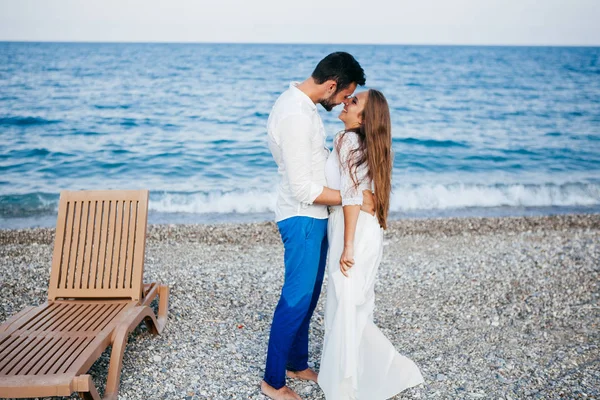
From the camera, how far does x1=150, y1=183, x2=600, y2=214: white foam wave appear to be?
12.3 metres

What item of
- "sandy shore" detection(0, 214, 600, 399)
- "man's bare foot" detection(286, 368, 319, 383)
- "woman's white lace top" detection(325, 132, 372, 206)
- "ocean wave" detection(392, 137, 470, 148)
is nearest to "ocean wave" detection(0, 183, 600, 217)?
"sandy shore" detection(0, 214, 600, 399)

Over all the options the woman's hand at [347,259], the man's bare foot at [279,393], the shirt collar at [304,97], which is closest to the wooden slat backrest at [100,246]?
the man's bare foot at [279,393]

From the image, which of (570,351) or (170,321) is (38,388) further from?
(570,351)

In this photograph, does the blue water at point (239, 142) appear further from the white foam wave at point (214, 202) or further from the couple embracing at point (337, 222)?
the couple embracing at point (337, 222)

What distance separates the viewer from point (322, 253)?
392 centimetres

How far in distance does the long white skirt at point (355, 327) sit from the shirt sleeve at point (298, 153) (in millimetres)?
428

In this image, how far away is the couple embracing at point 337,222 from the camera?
3.38 meters

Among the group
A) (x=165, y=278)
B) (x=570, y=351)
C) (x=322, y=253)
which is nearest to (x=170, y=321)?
(x=165, y=278)

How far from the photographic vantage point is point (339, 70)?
3.38 metres

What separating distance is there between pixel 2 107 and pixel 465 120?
20.7 metres

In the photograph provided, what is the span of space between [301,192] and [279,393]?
5.40 ft

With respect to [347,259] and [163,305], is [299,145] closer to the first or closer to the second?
[347,259]

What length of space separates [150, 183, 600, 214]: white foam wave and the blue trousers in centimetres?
818

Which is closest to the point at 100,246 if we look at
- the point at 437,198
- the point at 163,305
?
the point at 163,305
